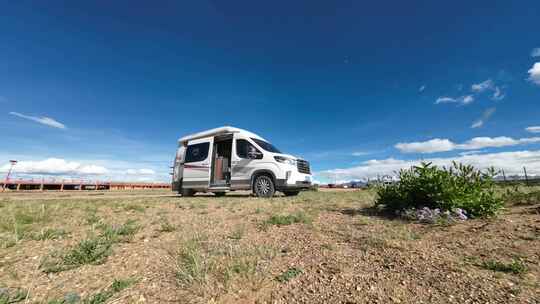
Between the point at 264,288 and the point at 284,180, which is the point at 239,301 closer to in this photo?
the point at 264,288

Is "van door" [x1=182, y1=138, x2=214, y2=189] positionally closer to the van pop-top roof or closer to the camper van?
the camper van

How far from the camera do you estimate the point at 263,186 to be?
8.79 m

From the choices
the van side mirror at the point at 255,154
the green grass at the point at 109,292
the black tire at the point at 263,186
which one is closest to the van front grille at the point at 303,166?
the black tire at the point at 263,186

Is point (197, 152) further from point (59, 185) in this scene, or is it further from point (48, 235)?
point (59, 185)

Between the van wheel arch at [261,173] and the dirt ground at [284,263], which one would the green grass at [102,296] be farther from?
the van wheel arch at [261,173]

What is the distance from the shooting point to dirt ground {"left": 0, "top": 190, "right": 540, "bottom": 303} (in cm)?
160

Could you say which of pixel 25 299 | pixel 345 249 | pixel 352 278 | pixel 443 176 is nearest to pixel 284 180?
pixel 443 176

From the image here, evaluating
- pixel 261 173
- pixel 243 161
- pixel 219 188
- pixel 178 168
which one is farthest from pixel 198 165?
pixel 261 173

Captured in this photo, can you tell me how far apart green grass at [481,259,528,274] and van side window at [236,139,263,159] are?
7.39 metres

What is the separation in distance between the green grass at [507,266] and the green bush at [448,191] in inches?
66.7

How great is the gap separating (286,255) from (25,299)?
2.01 metres

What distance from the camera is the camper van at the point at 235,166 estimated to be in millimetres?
8688

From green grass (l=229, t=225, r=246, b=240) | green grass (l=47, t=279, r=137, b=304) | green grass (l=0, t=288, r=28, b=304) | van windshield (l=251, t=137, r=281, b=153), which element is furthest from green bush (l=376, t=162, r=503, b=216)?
van windshield (l=251, t=137, r=281, b=153)

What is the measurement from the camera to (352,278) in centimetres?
181
